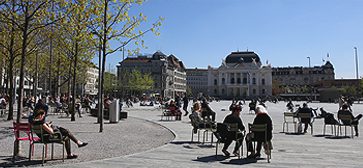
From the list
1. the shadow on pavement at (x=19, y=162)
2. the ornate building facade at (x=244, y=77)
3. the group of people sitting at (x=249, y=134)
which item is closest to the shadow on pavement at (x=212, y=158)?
the group of people sitting at (x=249, y=134)

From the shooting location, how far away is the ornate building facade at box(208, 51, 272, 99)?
158 metres

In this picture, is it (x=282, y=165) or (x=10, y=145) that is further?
(x=10, y=145)

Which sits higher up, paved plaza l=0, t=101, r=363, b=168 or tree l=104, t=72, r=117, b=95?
tree l=104, t=72, r=117, b=95

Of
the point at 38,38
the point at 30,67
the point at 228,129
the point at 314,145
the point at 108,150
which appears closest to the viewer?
the point at 228,129

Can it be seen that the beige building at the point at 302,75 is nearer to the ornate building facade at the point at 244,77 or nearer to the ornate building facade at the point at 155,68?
the ornate building facade at the point at 244,77

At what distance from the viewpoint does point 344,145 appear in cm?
1116

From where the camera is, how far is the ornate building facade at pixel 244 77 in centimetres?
15850

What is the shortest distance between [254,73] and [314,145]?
152m

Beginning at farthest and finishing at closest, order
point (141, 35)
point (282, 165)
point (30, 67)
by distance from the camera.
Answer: point (30, 67), point (141, 35), point (282, 165)

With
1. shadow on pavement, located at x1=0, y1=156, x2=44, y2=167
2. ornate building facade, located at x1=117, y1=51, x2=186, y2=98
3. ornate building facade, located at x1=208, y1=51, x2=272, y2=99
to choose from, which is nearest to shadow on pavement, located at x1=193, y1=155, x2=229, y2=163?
shadow on pavement, located at x1=0, y1=156, x2=44, y2=167

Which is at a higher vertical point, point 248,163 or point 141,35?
point 141,35

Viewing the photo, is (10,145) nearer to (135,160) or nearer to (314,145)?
(135,160)

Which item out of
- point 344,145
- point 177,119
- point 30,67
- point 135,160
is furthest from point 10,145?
point 30,67

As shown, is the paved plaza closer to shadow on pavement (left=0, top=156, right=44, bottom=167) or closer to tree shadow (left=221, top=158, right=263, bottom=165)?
tree shadow (left=221, top=158, right=263, bottom=165)
